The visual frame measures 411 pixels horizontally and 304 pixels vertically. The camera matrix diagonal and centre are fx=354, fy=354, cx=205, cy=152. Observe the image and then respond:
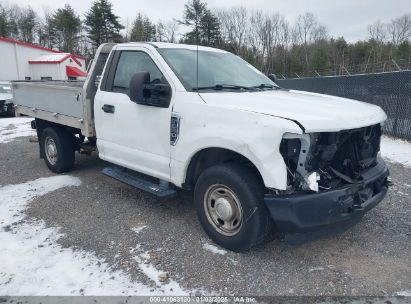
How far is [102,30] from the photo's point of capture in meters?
47.7

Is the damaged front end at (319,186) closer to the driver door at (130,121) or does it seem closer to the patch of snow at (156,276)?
the patch of snow at (156,276)

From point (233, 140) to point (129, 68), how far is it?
2.04 meters

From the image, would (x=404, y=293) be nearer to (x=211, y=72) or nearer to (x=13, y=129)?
(x=211, y=72)

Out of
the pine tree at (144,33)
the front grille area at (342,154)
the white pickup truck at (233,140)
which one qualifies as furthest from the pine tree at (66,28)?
the front grille area at (342,154)

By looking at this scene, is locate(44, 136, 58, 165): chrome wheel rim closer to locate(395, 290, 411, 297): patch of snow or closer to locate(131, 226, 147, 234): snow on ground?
locate(131, 226, 147, 234): snow on ground

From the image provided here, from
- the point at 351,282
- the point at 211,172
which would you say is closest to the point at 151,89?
the point at 211,172

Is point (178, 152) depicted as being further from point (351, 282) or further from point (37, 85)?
point (37, 85)

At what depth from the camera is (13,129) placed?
466 inches

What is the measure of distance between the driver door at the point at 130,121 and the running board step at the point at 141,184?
14 cm

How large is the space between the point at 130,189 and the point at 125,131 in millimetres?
1359

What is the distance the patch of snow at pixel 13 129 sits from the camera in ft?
34.0

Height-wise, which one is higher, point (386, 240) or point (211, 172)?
point (211, 172)

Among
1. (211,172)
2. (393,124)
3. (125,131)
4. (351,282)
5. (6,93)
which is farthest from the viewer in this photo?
(6,93)

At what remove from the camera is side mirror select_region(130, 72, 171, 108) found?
371 centimetres
